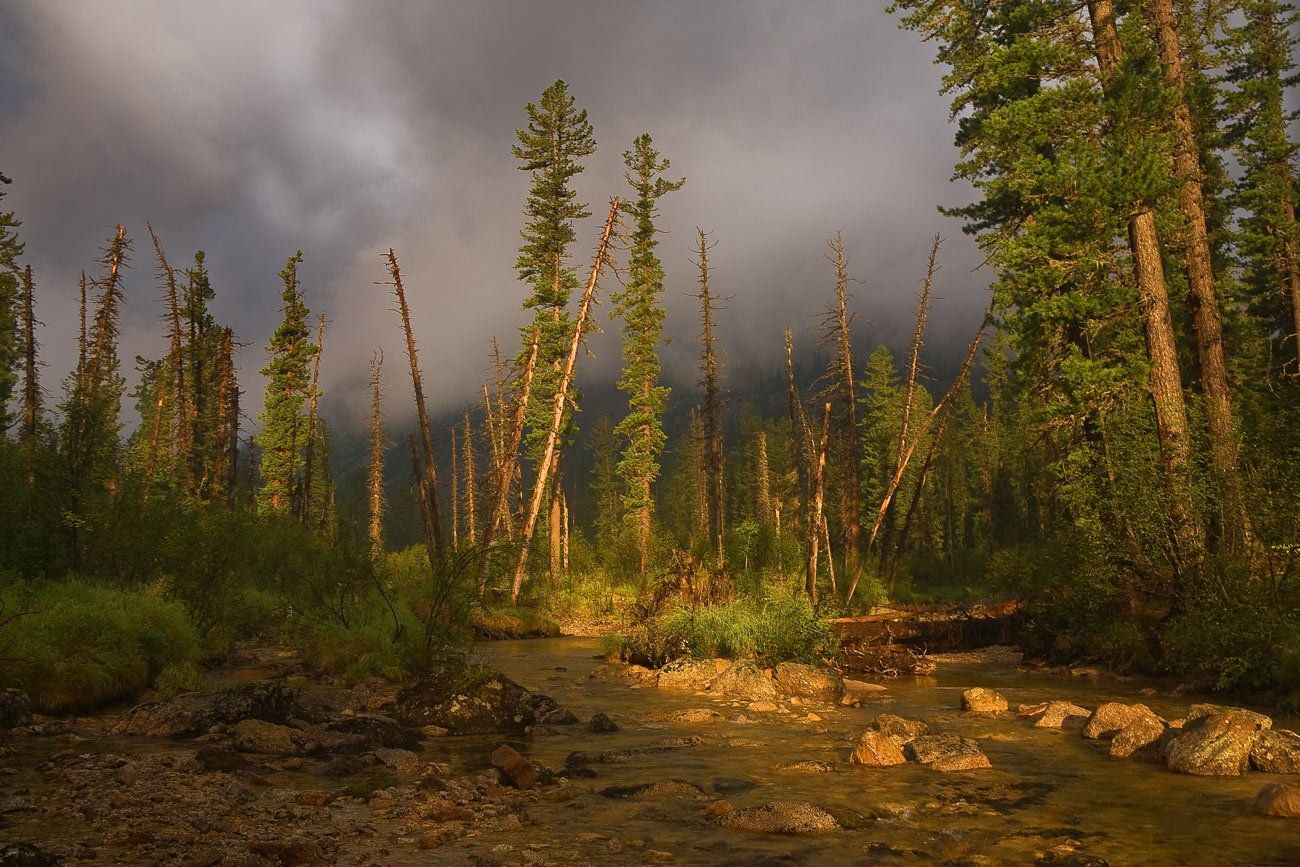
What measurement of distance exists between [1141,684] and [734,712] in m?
8.11

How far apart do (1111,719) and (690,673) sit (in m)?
7.51

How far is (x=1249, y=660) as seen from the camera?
1094cm

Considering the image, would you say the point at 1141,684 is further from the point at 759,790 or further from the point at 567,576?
the point at 567,576

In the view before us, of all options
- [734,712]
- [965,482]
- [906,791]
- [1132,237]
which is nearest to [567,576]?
[734,712]

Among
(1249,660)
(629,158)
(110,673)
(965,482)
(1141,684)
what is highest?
(629,158)

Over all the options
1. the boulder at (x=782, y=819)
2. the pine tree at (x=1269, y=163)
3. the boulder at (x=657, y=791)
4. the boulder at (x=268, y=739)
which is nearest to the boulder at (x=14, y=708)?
the boulder at (x=268, y=739)

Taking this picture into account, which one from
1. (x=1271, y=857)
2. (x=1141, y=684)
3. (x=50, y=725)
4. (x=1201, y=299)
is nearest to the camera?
(x=1271, y=857)

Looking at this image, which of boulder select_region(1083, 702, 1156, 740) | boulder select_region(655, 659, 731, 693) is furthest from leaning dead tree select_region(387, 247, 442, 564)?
boulder select_region(1083, 702, 1156, 740)

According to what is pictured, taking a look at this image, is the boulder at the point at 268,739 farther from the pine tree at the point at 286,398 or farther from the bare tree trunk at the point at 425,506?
the pine tree at the point at 286,398

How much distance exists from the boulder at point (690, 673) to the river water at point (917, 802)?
3.16 m

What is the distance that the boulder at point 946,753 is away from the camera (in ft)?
25.4

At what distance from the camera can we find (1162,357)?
50.3 ft

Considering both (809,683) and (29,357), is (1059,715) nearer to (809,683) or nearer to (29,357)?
(809,683)

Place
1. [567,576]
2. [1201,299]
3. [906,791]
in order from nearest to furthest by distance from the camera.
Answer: [906,791], [1201,299], [567,576]
